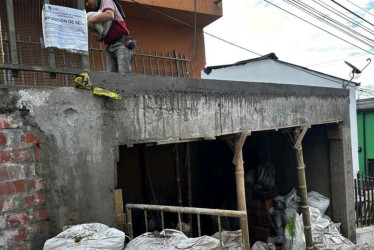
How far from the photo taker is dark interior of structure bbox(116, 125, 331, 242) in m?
6.48

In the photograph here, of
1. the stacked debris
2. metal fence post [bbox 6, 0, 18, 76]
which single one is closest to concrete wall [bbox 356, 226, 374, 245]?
the stacked debris

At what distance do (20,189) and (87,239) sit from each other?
68cm

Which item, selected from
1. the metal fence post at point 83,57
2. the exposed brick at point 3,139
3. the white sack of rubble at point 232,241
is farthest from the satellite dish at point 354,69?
the exposed brick at point 3,139

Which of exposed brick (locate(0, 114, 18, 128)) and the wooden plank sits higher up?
exposed brick (locate(0, 114, 18, 128))

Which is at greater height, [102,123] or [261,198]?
[102,123]

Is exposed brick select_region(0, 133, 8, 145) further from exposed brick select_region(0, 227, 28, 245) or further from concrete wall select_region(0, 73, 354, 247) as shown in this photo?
exposed brick select_region(0, 227, 28, 245)

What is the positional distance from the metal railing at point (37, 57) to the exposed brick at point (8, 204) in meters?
0.99

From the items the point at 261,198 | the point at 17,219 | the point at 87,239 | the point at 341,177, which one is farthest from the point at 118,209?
the point at 341,177

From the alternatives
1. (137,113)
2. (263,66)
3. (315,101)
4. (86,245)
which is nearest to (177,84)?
(137,113)

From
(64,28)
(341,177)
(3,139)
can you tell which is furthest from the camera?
(341,177)

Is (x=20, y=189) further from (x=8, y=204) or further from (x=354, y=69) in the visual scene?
(x=354, y=69)

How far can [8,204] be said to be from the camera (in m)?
2.61

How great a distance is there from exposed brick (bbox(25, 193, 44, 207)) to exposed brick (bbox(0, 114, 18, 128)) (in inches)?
23.3

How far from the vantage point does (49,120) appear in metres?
2.78
